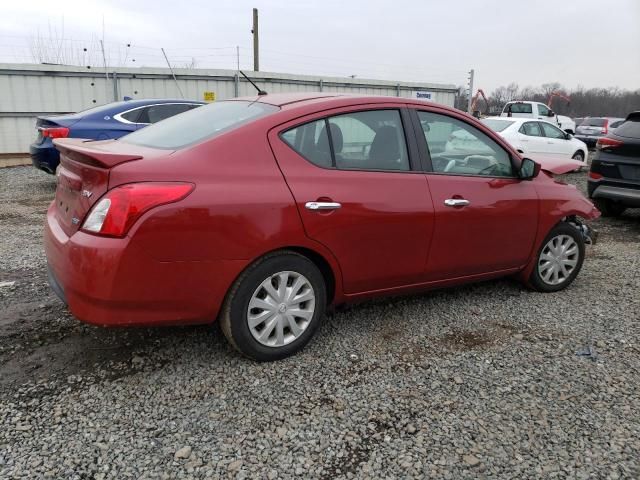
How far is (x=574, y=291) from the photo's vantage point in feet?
15.3

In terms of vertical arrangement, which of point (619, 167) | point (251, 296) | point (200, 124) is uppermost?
point (200, 124)

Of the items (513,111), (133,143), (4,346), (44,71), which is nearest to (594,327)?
(133,143)

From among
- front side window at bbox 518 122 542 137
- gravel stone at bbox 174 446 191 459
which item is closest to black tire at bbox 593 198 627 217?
front side window at bbox 518 122 542 137

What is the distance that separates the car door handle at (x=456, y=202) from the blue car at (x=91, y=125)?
6.27 meters

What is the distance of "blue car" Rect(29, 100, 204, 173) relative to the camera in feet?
26.3

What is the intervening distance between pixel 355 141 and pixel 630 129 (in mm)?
5541

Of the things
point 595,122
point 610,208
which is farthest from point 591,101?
point 610,208

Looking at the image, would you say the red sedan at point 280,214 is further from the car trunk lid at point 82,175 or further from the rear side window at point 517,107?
the rear side window at point 517,107

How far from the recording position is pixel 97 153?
2779 mm

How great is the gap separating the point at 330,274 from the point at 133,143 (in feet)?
4.89

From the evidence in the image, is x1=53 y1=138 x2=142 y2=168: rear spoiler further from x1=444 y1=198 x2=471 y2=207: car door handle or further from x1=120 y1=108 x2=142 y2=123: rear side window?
x1=120 y1=108 x2=142 y2=123: rear side window

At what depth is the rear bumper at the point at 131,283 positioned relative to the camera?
2.62 meters

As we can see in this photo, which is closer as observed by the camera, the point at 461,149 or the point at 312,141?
the point at 312,141

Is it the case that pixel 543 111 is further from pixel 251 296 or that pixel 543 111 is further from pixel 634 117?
pixel 251 296
